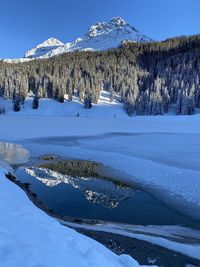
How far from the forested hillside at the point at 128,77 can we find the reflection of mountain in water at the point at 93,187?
75813mm

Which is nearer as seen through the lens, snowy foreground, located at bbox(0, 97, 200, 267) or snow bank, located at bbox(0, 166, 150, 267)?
snow bank, located at bbox(0, 166, 150, 267)

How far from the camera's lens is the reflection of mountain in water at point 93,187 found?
1529cm

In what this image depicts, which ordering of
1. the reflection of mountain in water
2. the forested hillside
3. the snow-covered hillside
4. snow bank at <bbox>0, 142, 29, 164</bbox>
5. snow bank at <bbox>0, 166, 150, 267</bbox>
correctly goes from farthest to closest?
the forested hillside, the snow-covered hillside, snow bank at <bbox>0, 142, 29, 164</bbox>, the reflection of mountain in water, snow bank at <bbox>0, 166, 150, 267</bbox>

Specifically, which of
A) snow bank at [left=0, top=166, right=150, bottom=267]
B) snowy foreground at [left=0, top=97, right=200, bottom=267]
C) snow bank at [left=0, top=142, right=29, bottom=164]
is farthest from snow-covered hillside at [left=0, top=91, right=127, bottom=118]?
snow bank at [left=0, top=166, right=150, bottom=267]

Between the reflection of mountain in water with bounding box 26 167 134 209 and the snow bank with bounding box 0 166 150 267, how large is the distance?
203 inches

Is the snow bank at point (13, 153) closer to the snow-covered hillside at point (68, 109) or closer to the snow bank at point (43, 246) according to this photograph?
the snow bank at point (43, 246)

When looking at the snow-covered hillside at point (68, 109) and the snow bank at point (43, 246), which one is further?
the snow-covered hillside at point (68, 109)

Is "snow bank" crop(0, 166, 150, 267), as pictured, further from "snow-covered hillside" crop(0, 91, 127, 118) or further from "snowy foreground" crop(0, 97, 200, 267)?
"snow-covered hillside" crop(0, 91, 127, 118)

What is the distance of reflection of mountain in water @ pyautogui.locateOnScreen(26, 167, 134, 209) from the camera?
15.3 meters

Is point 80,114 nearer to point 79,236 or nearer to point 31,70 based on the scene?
point 31,70

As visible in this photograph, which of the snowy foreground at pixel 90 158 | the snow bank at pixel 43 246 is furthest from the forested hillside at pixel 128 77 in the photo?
the snow bank at pixel 43 246

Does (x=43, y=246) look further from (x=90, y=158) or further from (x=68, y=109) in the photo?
(x=68, y=109)

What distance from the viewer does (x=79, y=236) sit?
9.09m

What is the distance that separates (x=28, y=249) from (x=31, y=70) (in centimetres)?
12183
